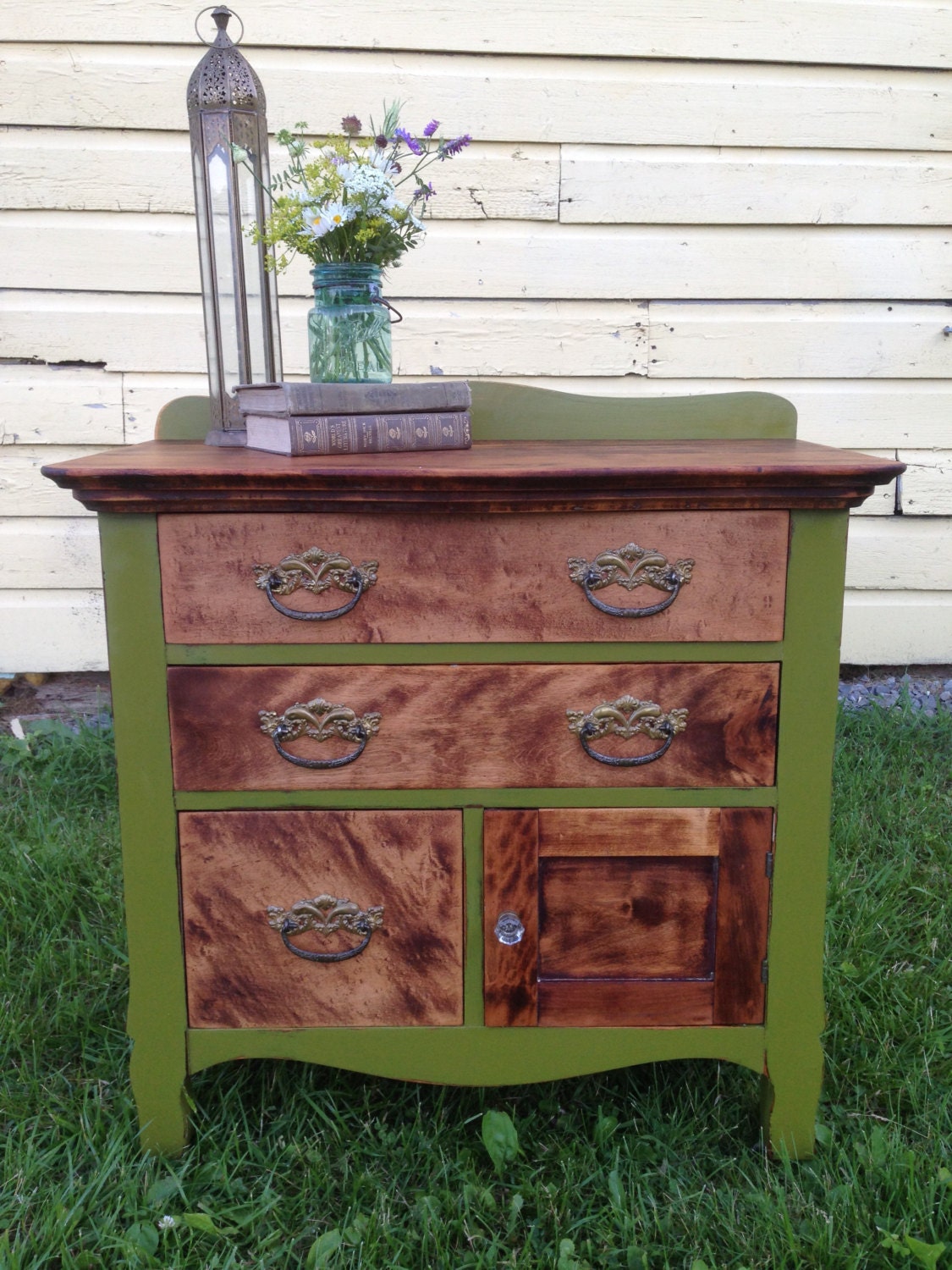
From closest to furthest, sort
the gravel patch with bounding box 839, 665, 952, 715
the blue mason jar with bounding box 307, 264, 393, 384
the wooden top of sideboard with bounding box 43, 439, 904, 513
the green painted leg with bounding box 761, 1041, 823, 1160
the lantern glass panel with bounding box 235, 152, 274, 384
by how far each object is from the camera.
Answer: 1. the wooden top of sideboard with bounding box 43, 439, 904, 513
2. the green painted leg with bounding box 761, 1041, 823, 1160
3. the blue mason jar with bounding box 307, 264, 393, 384
4. the lantern glass panel with bounding box 235, 152, 274, 384
5. the gravel patch with bounding box 839, 665, 952, 715

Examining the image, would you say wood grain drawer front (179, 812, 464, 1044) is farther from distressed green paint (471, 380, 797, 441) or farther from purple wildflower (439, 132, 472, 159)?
purple wildflower (439, 132, 472, 159)

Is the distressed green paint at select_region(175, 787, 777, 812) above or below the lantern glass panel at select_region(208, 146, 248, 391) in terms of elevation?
below

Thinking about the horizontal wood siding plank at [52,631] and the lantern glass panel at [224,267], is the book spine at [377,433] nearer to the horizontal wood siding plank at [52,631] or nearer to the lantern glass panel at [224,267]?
the lantern glass panel at [224,267]

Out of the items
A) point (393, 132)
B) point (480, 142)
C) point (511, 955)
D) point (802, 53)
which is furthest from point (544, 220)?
point (511, 955)

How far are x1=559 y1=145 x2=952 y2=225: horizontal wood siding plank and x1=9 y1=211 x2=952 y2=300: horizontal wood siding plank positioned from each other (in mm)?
35

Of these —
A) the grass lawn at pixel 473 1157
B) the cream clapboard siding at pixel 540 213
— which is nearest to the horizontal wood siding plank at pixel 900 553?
the cream clapboard siding at pixel 540 213

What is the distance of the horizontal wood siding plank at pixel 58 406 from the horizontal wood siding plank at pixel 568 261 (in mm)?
234

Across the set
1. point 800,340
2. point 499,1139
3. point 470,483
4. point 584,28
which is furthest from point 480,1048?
point 584,28

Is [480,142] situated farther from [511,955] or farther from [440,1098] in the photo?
[440,1098]

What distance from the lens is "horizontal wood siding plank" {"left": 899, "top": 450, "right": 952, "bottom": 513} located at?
2.98 metres

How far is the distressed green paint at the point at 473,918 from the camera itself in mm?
1446

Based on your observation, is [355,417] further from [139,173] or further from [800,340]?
[800,340]

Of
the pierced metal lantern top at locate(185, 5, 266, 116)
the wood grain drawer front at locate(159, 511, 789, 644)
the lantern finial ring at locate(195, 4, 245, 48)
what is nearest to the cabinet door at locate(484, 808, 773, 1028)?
the wood grain drawer front at locate(159, 511, 789, 644)

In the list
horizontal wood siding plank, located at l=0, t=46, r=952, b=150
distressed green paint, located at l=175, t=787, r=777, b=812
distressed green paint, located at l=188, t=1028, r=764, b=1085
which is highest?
horizontal wood siding plank, located at l=0, t=46, r=952, b=150
